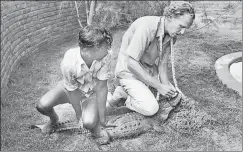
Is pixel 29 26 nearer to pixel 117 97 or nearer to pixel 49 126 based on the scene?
pixel 117 97

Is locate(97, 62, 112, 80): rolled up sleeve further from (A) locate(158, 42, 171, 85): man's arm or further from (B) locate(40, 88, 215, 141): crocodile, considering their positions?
(A) locate(158, 42, 171, 85): man's arm

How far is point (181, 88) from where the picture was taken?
4906 millimetres

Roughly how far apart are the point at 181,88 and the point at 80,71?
2.11 m

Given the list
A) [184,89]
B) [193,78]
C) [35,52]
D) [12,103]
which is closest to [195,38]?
[193,78]

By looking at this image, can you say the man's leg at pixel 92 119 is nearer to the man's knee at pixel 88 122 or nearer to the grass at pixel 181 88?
the man's knee at pixel 88 122

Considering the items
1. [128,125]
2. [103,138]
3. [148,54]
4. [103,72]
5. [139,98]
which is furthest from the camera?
[148,54]

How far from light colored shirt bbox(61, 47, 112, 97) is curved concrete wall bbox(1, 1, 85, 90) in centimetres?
176

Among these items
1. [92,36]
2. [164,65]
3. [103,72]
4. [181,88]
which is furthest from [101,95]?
[181,88]

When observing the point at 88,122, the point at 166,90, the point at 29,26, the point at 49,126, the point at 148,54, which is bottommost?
the point at 49,126

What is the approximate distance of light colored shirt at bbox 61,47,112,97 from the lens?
3.24m

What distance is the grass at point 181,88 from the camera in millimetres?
3500

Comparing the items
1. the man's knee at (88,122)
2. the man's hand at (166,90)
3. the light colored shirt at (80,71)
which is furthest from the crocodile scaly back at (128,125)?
the light colored shirt at (80,71)

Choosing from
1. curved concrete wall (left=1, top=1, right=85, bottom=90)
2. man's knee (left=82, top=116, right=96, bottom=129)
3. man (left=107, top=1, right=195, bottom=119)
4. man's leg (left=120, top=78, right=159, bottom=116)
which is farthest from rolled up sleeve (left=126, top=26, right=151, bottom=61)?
curved concrete wall (left=1, top=1, right=85, bottom=90)

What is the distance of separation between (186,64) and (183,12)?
8.46 ft
